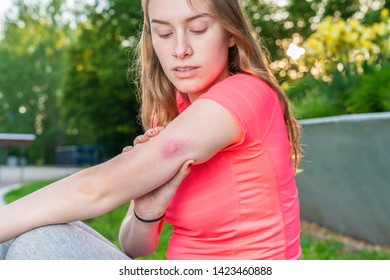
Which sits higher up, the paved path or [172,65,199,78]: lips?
[172,65,199,78]: lips

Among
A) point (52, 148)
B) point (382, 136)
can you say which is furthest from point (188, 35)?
point (52, 148)

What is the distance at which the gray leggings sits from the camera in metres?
1.06

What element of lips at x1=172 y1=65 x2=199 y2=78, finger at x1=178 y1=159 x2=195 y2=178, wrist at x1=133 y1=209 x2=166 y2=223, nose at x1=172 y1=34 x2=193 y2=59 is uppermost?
nose at x1=172 y1=34 x2=193 y2=59

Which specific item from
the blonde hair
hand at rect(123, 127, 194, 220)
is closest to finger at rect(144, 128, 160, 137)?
hand at rect(123, 127, 194, 220)

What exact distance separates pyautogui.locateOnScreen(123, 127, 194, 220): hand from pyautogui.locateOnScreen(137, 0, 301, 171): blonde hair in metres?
0.23

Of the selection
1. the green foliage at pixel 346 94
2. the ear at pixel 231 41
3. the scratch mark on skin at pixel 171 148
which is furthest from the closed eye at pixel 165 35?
the green foliage at pixel 346 94

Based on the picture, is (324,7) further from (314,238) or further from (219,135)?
(219,135)

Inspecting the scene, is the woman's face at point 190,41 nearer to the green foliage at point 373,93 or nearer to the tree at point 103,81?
the green foliage at point 373,93

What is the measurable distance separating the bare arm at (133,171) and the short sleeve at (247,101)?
0.6 inches

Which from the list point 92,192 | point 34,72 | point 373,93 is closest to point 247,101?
point 92,192

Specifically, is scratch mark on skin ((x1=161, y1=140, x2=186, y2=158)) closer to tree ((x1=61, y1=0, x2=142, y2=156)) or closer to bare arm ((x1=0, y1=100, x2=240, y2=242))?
bare arm ((x1=0, y1=100, x2=240, y2=242))

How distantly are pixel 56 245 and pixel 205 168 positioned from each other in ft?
0.95
